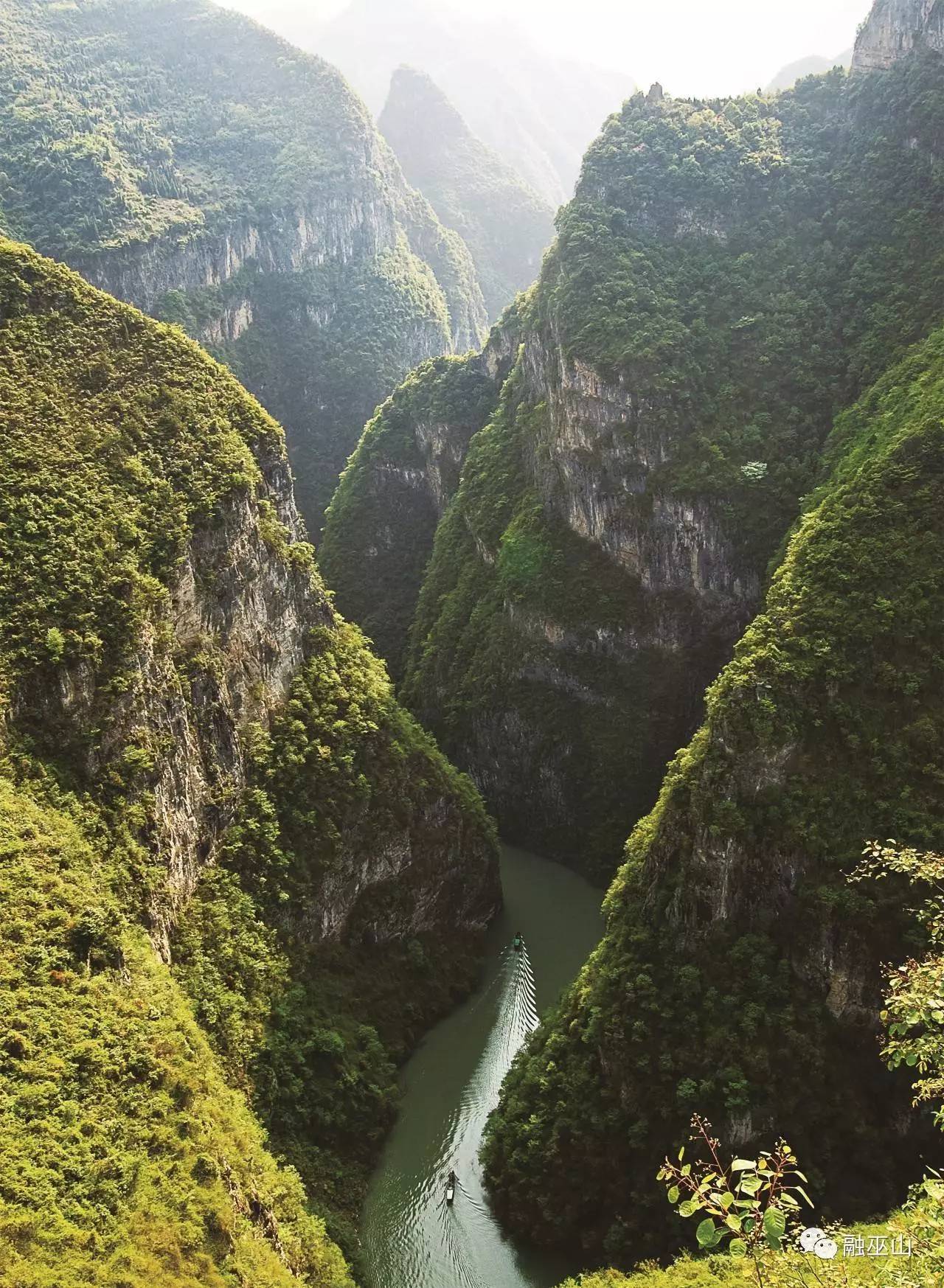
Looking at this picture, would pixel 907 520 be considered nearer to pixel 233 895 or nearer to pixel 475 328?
pixel 233 895

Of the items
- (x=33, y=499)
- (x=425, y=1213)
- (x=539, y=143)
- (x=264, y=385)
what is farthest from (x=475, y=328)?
(x=425, y=1213)

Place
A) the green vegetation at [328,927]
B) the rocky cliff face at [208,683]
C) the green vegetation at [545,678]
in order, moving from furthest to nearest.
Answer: the green vegetation at [545,678]
the green vegetation at [328,927]
the rocky cliff face at [208,683]

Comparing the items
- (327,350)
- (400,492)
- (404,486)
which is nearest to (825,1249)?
(400,492)

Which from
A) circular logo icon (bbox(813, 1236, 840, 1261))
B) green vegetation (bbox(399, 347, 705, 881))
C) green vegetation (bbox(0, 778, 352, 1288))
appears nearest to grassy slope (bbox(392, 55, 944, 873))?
green vegetation (bbox(399, 347, 705, 881))

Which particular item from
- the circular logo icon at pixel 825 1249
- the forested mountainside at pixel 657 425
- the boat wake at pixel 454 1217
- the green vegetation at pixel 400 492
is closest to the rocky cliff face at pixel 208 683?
the boat wake at pixel 454 1217

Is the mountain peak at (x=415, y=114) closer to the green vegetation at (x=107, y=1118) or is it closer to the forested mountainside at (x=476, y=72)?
the forested mountainside at (x=476, y=72)

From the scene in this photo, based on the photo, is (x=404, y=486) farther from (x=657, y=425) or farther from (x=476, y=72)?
(x=476, y=72)
